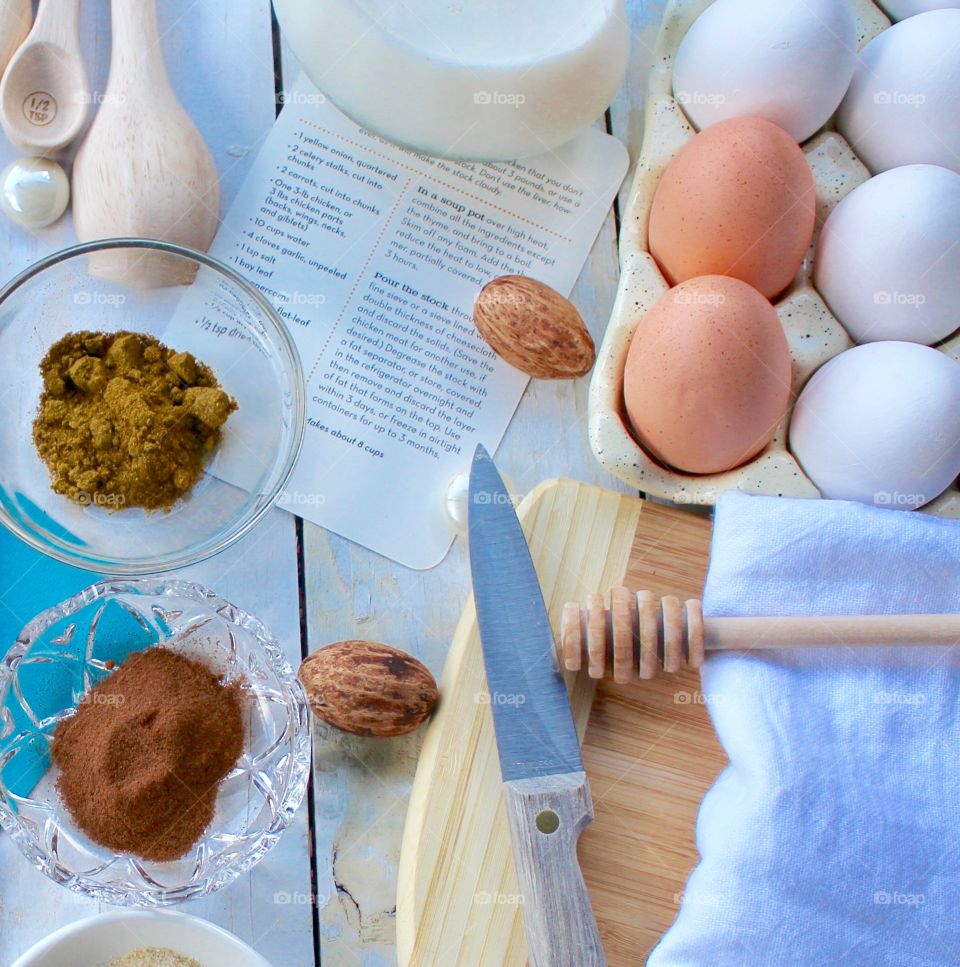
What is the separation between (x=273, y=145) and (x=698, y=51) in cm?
32

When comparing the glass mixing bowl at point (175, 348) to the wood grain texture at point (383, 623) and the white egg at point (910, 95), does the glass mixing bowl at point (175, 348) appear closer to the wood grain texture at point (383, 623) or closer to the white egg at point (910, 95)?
the wood grain texture at point (383, 623)

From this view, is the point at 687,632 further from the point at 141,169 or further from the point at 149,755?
the point at 141,169

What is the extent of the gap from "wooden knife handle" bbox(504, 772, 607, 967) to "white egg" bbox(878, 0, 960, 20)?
1.87 ft

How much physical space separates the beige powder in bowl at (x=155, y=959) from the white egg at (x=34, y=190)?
510mm

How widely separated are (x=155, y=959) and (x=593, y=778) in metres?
0.30

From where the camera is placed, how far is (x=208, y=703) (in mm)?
718

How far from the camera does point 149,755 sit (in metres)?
0.69

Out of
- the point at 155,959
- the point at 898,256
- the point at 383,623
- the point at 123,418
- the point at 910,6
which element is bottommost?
the point at 155,959

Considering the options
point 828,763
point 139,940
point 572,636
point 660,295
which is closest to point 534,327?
point 660,295

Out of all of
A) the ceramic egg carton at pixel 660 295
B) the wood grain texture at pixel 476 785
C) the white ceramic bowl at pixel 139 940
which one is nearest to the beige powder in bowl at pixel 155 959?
the white ceramic bowl at pixel 139 940

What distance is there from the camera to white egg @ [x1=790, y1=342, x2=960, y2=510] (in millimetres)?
670

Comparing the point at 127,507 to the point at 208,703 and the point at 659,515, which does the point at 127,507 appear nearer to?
the point at 208,703

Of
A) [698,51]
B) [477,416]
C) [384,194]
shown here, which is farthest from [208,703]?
[698,51]

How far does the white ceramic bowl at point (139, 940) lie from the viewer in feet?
2.25
